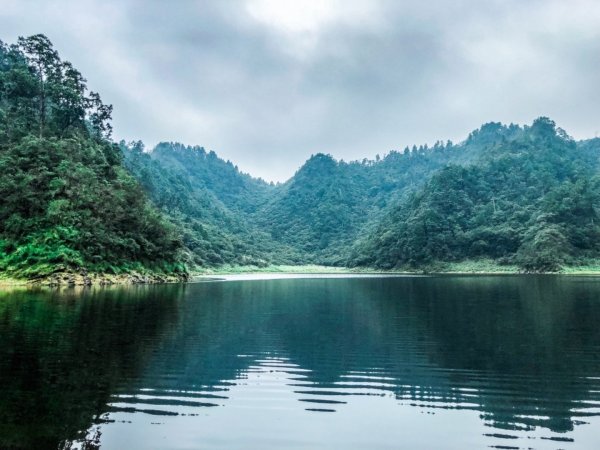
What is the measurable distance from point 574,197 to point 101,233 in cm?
13972

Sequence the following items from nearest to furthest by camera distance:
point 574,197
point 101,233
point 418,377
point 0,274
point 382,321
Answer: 1. point 418,377
2. point 382,321
3. point 0,274
4. point 101,233
5. point 574,197

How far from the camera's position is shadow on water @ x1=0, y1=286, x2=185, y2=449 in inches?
404

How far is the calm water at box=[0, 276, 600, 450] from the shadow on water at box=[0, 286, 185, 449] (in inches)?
2.3

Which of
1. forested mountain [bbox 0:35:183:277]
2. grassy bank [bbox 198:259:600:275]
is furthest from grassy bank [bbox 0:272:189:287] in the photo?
grassy bank [bbox 198:259:600:275]

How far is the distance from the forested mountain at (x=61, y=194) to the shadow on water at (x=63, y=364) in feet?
96.7

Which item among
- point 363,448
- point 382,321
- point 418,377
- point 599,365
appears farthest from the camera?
point 382,321

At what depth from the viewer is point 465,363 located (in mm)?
18062

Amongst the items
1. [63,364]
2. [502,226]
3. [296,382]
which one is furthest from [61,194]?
[502,226]

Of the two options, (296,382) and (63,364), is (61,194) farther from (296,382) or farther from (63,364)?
(296,382)

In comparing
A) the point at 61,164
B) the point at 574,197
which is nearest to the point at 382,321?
the point at 61,164

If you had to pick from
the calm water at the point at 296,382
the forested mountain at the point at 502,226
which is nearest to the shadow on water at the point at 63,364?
the calm water at the point at 296,382

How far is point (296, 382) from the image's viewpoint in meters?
15.5

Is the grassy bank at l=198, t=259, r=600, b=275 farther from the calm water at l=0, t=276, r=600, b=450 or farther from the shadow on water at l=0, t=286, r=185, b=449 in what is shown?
the calm water at l=0, t=276, r=600, b=450

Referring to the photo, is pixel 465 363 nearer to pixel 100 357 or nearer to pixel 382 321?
pixel 382 321
